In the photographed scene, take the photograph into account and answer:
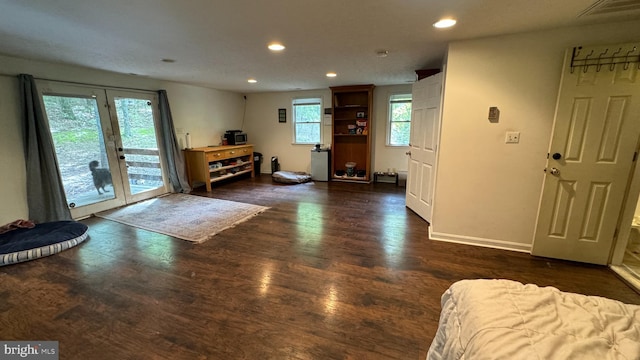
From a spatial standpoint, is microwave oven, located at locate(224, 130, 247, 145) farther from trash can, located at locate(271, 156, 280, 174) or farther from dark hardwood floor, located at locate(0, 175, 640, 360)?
dark hardwood floor, located at locate(0, 175, 640, 360)

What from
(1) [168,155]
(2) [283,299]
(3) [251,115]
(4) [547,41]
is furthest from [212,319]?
(3) [251,115]

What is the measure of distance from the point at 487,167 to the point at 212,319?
294 centimetres

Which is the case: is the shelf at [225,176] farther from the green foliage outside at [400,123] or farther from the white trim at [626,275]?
the white trim at [626,275]

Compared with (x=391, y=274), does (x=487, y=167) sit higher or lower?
higher

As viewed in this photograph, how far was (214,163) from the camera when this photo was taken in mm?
5680

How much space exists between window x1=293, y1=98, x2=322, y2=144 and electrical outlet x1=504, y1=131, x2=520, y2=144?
4.49 metres

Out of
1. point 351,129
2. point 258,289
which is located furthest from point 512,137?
point 351,129

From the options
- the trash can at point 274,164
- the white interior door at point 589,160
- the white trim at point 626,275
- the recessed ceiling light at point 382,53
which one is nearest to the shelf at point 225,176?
the trash can at point 274,164

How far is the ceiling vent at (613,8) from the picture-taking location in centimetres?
180

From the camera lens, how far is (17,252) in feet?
8.46

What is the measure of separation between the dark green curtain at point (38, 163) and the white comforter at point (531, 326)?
4.66 m

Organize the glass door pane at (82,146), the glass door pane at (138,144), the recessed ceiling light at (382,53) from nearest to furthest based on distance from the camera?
the recessed ceiling light at (382,53)
the glass door pane at (82,146)
the glass door pane at (138,144)

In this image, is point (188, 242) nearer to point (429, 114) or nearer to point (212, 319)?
point (212, 319)

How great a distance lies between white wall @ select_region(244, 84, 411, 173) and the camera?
597 cm
